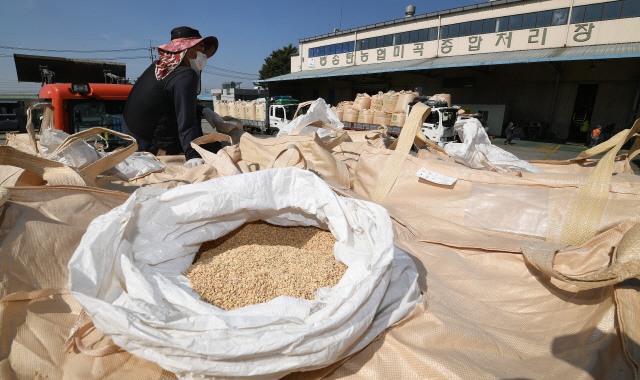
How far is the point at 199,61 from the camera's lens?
2.39m

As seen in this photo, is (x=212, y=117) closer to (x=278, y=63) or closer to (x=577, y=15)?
(x=577, y=15)

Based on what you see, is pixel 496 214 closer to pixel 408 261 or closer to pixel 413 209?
pixel 413 209

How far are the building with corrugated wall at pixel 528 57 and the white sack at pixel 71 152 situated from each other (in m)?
15.9

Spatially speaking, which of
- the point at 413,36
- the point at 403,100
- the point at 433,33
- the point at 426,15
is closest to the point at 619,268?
the point at 403,100

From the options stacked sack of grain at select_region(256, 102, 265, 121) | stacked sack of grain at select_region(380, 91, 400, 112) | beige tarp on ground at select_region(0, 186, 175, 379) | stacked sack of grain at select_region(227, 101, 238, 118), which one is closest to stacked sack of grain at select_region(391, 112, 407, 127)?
stacked sack of grain at select_region(380, 91, 400, 112)

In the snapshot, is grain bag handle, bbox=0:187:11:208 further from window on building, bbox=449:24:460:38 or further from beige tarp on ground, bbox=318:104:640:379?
window on building, bbox=449:24:460:38

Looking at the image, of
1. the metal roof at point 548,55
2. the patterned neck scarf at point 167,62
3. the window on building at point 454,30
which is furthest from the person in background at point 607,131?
the patterned neck scarf at point 167,62

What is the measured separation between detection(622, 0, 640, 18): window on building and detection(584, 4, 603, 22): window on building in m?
0.79

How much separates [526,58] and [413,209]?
16.0 meters

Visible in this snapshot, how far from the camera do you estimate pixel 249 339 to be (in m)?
0.69

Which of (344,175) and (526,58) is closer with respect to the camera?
(344,175)

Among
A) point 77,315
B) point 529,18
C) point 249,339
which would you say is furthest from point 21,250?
point 529,18

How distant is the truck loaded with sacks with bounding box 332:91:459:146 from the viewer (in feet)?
33.5

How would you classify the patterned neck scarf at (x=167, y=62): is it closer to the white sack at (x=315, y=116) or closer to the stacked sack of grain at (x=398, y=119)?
the white sack at (x=315, y=116)
